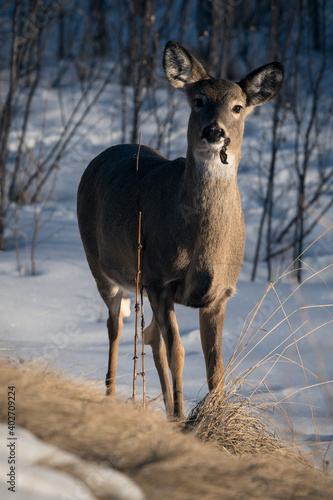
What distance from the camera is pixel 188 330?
575cm

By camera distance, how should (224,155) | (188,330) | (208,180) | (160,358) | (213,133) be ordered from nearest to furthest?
1. (213,133)
2. (224,155)
3. (208,180)
4. (160,358)
5. (188,330)

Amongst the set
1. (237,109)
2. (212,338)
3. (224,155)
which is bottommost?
(212,338)

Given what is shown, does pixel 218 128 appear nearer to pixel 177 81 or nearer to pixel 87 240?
pixel 177 81

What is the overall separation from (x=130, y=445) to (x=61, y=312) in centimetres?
386

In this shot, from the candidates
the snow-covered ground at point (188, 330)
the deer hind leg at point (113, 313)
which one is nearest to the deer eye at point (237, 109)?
the snow-covered ground at point (188, 330)

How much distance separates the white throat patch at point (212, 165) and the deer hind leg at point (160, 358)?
1307 mm

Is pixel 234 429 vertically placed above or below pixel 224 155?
below

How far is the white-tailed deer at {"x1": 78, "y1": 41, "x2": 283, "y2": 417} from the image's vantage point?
130 inches

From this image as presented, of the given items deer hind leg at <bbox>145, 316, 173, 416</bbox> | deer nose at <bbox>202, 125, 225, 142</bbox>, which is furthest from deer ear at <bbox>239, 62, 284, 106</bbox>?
deer hind leg at <bbox>145, 316, 173, 416</bbox>

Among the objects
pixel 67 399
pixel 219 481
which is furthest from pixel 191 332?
pixel 219 481

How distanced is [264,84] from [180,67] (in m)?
0.49

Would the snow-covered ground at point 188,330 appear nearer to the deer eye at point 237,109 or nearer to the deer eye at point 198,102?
the deer eye at point 237,109

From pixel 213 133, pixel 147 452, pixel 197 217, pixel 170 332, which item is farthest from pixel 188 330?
pixel 147 452

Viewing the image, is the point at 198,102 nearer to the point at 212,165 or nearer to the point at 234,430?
the point at 212,165
